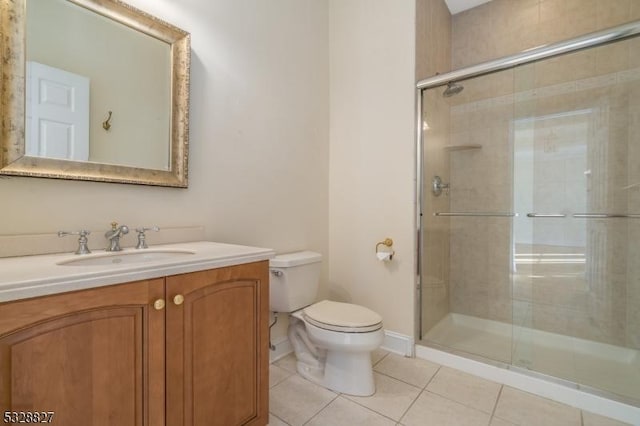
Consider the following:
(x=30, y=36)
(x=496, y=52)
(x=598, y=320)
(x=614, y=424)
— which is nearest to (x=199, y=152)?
(x=30, y=36)

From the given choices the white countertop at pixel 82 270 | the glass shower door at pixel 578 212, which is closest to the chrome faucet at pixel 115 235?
the white countertop at pixel 82 270

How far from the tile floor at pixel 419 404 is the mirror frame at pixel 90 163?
124 cm

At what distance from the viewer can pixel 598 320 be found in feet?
6.66

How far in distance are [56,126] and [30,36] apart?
0.30 metres

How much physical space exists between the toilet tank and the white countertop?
52 centimetres

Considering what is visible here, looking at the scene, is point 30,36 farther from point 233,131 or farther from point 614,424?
point 614,424

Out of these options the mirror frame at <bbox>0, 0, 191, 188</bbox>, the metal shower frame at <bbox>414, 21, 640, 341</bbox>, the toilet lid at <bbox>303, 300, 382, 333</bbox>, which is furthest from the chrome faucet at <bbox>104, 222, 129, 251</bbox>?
the metal shower frame at <bbox>414, 21, 640, 341</bbox>

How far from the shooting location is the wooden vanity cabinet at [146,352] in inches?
26.4

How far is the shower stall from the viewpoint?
190 cm

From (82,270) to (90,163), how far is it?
23.0 inches

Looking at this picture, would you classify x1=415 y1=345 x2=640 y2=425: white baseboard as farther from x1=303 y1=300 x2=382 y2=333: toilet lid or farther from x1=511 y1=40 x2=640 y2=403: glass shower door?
x1=303 y1=300 x2=382 y2=333: toilet lid

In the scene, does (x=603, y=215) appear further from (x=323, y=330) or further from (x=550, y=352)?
(x=323, y=330)

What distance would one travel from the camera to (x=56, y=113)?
3.55 ft

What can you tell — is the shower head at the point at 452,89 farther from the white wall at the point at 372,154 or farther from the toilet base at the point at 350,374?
the toilet base at the point at 350,374
